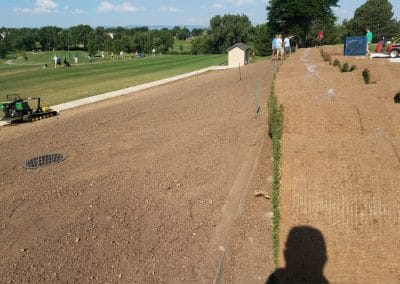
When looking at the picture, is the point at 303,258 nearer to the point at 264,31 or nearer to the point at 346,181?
the point at 346,181

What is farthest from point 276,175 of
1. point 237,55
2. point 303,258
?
point 237,55

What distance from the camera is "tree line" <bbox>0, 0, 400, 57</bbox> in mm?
60656

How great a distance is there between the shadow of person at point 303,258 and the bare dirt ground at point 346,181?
0.14ft

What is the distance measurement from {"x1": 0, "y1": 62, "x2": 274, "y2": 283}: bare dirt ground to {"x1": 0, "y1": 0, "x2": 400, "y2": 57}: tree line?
170 feet

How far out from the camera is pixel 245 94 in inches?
650

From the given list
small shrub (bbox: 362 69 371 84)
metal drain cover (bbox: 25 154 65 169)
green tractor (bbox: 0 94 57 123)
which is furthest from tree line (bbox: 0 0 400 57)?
metal drain cover (bbox: 25 154 65 169)

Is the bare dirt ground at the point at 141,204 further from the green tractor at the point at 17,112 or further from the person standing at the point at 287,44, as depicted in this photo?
the person standing at the point at 287,44

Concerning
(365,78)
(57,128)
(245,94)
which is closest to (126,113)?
(57,128)

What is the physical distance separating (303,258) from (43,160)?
25.1ft

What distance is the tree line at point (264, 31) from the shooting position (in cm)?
6066

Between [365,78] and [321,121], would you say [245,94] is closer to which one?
[365,78]

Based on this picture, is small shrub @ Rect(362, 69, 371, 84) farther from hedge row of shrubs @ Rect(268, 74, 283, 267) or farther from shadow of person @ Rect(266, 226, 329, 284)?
shadow of person @ Rect(266, 226, 329, 284)

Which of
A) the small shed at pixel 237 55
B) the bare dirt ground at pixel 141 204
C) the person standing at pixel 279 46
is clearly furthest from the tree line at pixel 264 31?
the bare dirt ground at pixel 141 204

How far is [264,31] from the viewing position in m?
70.6
